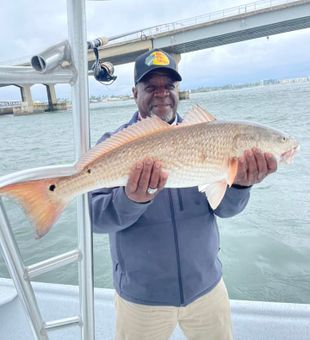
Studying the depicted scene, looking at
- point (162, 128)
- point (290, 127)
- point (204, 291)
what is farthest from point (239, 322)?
point (290, 127)

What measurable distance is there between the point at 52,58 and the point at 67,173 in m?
0.41

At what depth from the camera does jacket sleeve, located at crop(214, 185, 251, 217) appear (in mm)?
1784

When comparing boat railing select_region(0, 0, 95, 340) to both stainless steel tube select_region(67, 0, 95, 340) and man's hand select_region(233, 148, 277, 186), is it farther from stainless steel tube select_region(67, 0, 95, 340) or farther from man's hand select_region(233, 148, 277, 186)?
man's hand select_region(233, 148, 277, 186)

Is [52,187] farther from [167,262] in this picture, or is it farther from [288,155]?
[288,155]

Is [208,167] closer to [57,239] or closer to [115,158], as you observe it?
[115,158]

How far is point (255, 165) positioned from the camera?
162 centimetres

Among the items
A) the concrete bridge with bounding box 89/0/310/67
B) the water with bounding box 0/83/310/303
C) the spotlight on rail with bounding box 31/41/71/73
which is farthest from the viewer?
the concrete bridge with bounding box 89/0/310/67

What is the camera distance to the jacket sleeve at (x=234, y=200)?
5.85 ft

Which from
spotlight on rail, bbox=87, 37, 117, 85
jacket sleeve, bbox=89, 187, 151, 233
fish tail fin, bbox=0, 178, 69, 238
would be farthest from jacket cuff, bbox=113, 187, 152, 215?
spotlight on rail, bbox=87, 37, 117, 85

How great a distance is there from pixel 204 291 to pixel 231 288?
7.86ft

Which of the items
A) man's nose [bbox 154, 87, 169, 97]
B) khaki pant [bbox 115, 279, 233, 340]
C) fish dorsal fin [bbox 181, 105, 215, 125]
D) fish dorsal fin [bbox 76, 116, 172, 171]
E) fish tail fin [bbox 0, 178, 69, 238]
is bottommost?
khaki pant [bbox 115, 279, 233, 340]

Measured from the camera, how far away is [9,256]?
3.92 ft

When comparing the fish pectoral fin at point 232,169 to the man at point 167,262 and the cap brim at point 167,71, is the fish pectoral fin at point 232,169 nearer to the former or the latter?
the man at point 167,262

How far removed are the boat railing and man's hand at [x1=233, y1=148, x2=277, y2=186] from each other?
0.72 meters
